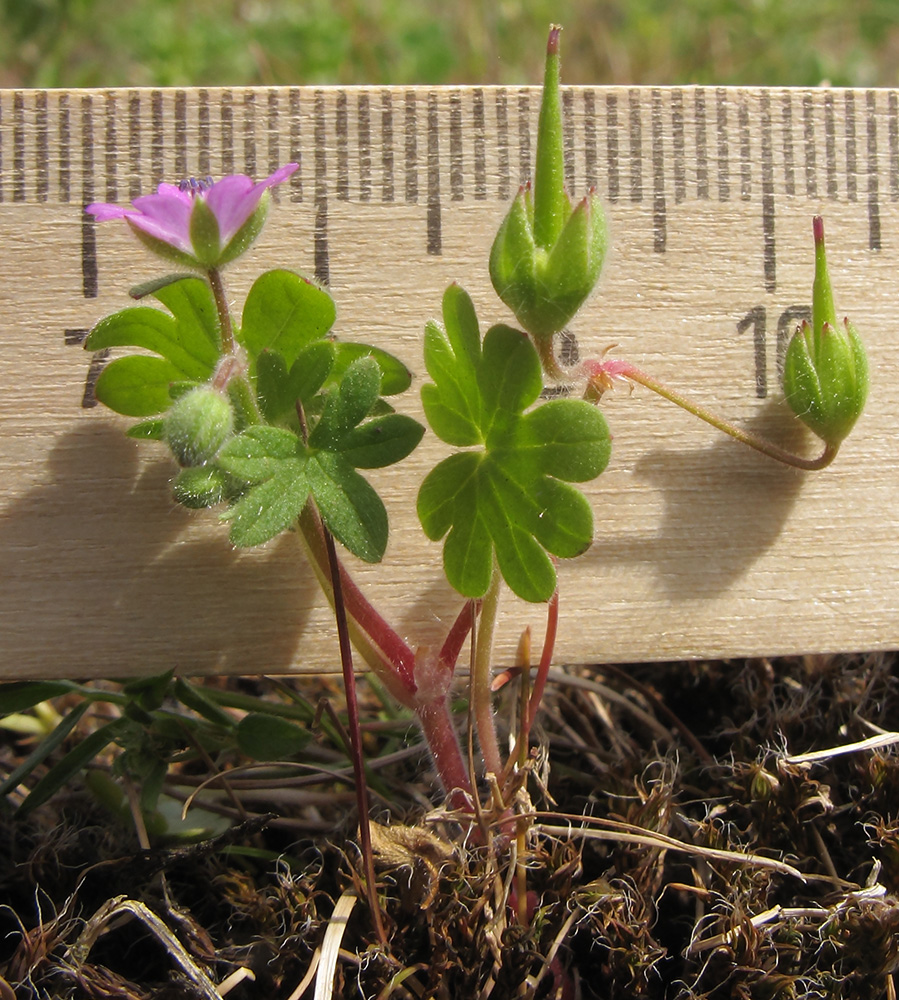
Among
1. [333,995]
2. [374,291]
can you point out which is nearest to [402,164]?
[374,291]

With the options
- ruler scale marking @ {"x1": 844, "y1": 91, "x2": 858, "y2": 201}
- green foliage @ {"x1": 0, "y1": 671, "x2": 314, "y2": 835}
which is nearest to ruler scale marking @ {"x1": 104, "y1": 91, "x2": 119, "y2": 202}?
green foliage @ {"x1": 0, "y1": 671, "x2": 314, "y2": 835}

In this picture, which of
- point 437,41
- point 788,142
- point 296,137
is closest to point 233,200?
point 296,137

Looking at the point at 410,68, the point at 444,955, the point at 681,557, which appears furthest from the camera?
the point at 410,68

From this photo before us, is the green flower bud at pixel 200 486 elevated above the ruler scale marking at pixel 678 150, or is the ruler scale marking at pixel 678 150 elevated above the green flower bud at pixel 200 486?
the ruler scale marking at pixel 678 150

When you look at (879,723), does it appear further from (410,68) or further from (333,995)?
(410,68)

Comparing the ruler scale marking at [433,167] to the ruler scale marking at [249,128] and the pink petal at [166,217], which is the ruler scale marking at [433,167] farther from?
the pink petal at [166,217]

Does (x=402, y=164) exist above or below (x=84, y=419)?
above

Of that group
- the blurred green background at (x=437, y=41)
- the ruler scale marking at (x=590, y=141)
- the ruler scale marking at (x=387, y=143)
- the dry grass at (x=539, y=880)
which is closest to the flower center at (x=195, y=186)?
the ruler scale marking at (x=387, y=143)
